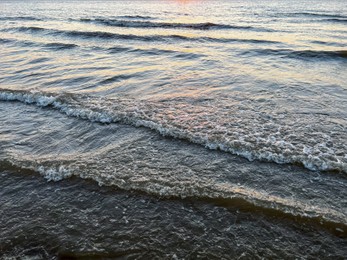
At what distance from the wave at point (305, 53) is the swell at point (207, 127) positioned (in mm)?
10606

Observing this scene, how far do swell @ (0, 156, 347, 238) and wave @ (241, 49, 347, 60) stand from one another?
14.8 meters

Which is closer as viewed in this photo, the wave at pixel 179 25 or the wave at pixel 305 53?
the wave at pixel 305 53

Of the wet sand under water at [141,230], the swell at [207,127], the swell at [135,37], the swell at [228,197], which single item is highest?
the swell at [135,37]

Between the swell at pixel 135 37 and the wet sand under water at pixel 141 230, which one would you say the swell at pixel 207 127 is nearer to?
the wet sand under water at pixel 141 230

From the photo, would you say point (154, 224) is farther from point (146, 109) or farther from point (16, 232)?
point (146, 109)

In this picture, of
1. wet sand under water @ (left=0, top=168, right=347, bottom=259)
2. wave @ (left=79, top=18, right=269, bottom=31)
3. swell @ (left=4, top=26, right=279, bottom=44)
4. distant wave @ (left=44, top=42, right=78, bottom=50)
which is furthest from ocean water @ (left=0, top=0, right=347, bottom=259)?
wave @ (left=79, top=18, right=269, bottom=31)

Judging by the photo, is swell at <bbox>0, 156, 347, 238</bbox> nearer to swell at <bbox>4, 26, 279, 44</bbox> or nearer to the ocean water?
the ocean water

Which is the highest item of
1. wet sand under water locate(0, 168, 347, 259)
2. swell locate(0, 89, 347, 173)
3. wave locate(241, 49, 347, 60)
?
wave locate(241, 49, 347, 60)

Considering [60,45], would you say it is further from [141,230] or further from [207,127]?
[141,230]

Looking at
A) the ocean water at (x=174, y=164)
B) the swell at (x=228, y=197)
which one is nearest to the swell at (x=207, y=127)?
the ocean water at (x=174, y=164)

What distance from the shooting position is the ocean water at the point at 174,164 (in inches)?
171

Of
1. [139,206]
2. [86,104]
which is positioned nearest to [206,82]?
[86,104]

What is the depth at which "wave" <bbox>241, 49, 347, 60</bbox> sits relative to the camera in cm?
1767

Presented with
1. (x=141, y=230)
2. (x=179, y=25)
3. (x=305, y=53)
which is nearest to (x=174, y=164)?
(x=141, y=230)
